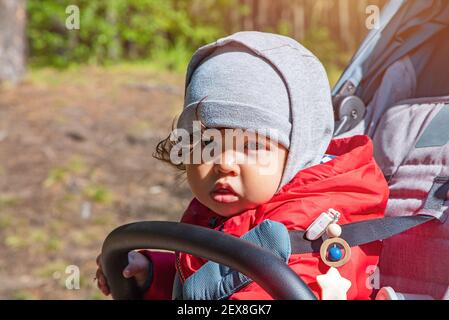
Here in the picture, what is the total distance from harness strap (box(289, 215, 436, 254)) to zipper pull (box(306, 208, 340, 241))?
14 mm

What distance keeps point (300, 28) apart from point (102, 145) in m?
3.64

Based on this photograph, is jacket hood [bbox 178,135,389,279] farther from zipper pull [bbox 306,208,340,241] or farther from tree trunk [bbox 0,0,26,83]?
tree trunk [bbox 0,0,26,83]

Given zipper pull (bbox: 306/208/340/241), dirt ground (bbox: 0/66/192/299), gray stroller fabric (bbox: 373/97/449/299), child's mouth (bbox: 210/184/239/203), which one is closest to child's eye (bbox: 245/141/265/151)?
child's mouth (bbox: 210/184/239/203)

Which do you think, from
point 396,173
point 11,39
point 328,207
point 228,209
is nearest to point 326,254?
point 328,207

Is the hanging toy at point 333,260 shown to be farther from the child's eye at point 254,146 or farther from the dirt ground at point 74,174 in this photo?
the dirt ground at point 74,174

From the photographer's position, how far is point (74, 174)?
17.3ft

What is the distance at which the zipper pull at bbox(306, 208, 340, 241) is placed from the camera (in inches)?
68.7

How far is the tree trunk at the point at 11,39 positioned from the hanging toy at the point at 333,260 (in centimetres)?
539

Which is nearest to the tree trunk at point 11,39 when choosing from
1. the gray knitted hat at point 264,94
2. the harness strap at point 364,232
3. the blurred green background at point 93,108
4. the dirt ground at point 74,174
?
the blurred green background at point 93,108

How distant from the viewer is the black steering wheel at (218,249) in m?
1.49

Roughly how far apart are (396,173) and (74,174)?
3.44m

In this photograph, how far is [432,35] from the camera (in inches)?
95.7

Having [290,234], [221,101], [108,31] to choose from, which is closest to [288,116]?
[221,101]
